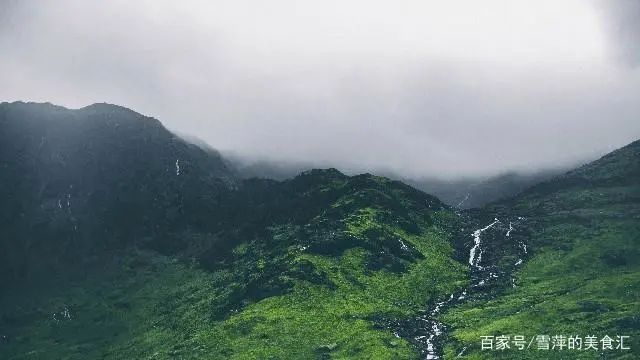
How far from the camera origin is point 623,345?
184 m

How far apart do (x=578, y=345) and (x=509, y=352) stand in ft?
67.1

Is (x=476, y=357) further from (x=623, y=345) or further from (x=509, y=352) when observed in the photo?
(x=623, y=345)

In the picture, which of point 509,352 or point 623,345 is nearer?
point 623,345

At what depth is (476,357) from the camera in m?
197

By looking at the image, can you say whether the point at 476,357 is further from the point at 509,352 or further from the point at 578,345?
the point at 578,345

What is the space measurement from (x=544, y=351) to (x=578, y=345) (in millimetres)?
10425

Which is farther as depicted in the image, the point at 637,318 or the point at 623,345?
the point at 637,318

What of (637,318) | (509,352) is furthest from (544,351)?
(637,318)

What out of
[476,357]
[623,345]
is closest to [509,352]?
[476,357]

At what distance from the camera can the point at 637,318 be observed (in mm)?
199875

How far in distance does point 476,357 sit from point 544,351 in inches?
801

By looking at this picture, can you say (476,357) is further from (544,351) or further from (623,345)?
(623,345)

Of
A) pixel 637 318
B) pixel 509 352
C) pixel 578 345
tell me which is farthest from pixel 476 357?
pixel 637 318

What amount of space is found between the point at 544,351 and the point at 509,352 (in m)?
10.3
